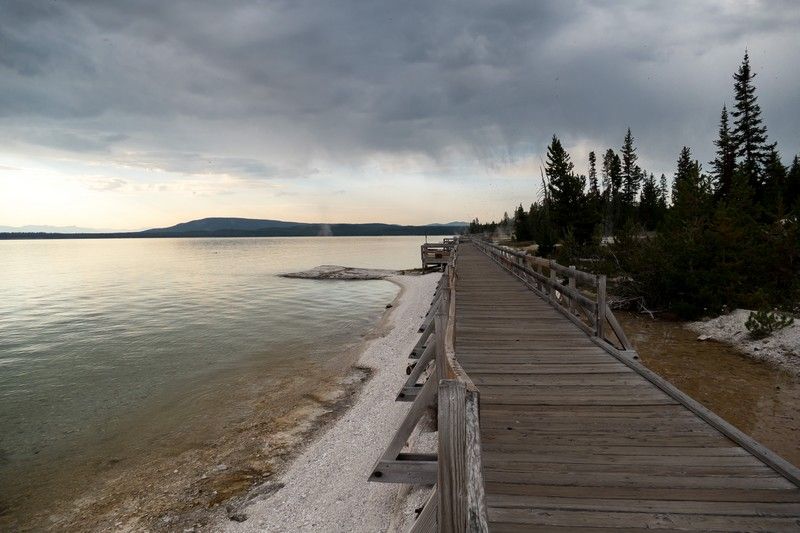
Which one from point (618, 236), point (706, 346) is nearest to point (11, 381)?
point (706, 346)

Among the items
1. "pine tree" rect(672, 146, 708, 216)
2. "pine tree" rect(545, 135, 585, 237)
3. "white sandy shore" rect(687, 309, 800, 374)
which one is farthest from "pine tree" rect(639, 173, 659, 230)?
"white sandy shore" rect(687, 309, 800, 374)

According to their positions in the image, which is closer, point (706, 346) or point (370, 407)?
point (370, 407)

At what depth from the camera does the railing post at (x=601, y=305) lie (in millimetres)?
7398

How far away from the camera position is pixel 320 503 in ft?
19.4

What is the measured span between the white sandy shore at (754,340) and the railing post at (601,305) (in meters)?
5.18

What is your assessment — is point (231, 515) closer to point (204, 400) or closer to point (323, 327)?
point (204, 400)

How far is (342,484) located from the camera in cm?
630

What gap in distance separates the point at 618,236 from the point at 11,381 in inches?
954

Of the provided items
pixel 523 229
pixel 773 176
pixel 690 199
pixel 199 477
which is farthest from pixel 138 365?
pixel 523 229

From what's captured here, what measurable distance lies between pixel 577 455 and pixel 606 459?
10.0 inches

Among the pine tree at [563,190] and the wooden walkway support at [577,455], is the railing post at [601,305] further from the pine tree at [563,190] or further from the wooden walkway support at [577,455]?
the pine tree at [563,190]

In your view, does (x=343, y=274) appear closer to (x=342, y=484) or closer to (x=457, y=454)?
(x=342, y=484)

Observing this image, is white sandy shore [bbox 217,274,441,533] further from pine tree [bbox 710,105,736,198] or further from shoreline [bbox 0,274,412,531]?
pine tree [bbox 710,105,736,198]

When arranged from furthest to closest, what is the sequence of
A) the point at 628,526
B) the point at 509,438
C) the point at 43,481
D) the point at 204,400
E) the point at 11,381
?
1. the point at 11,381
2. the point at 204,400
3. the point at 43,481
4. the point at 509,438
5. the point at 628,526
